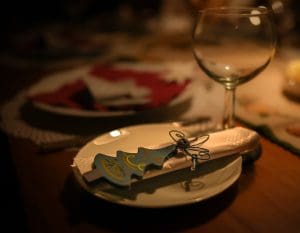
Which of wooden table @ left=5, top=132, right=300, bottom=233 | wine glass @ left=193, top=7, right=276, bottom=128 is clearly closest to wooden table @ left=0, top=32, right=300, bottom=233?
wooden table @ left=5, top=132, right=300, bottom=233

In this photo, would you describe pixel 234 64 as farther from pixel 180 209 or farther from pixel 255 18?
pixel 180 209

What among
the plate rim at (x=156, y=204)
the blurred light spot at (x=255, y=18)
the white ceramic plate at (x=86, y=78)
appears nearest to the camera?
the plate rim at (x=156, y=204)

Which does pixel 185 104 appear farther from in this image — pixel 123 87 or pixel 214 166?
pixel 214 166

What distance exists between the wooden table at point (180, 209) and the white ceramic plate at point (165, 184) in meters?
0.02

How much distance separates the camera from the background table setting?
0.39 m

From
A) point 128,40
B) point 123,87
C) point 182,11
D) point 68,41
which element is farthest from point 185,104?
point 182,11

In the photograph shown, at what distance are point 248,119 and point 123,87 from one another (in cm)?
24

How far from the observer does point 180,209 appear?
395 millimetres

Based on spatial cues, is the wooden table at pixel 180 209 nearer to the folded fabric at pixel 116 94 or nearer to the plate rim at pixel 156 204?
the plate rim at pixel 156 204

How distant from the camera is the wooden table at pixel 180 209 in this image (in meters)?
0.38

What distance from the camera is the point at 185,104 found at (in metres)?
0.72

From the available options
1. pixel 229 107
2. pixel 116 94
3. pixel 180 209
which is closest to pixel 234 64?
pixel 229 107

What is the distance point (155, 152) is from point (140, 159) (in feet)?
0.08

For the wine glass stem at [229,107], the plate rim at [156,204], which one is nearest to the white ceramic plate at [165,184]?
the plate rim at [156,204]
